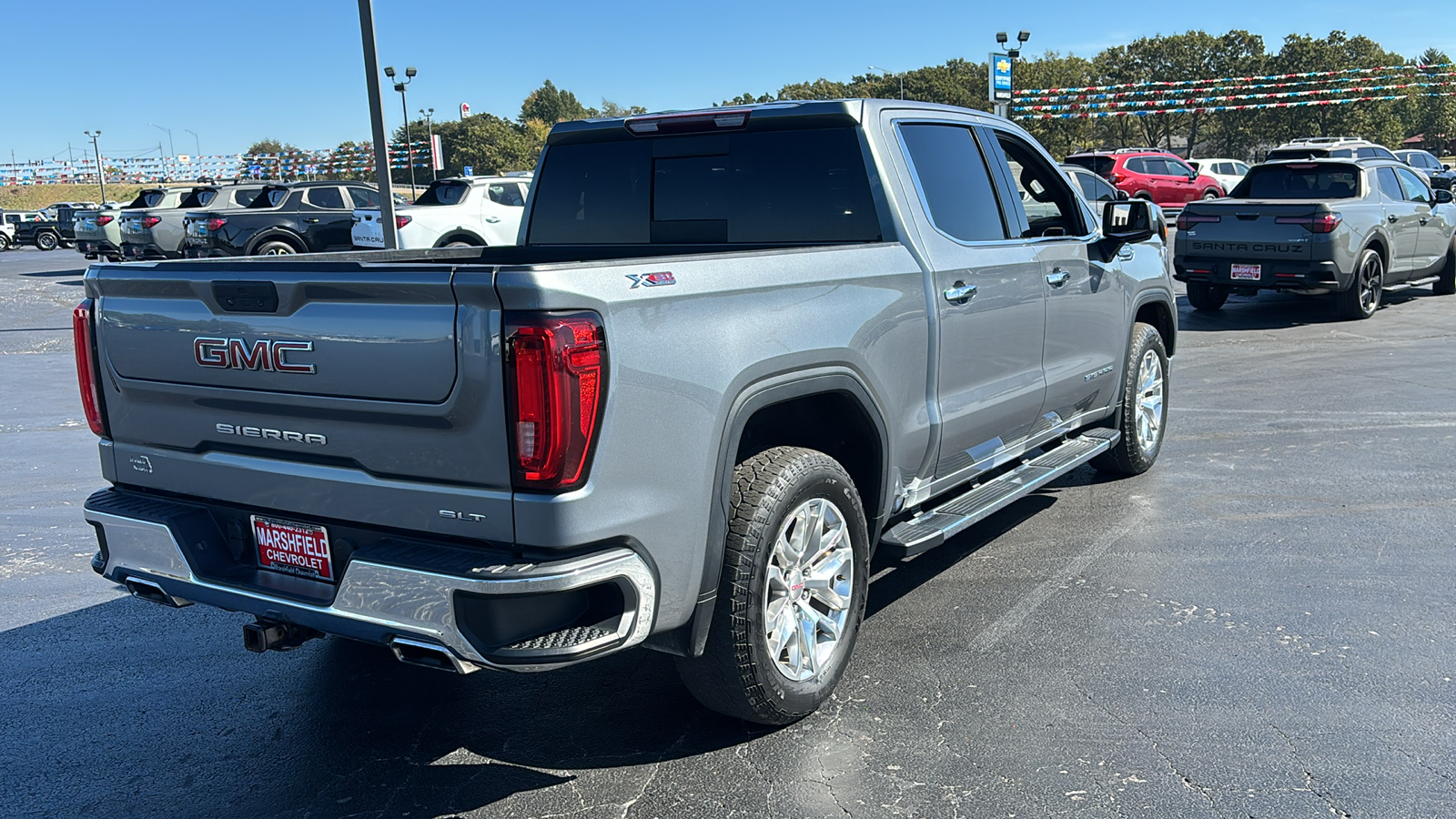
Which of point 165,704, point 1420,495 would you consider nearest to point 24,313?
point 165,704

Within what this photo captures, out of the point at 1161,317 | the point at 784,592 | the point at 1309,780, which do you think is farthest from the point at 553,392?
the point at 1161,317

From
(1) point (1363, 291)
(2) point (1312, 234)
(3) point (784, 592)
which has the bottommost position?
(1) point (1363, 291)

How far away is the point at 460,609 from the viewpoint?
2.72m

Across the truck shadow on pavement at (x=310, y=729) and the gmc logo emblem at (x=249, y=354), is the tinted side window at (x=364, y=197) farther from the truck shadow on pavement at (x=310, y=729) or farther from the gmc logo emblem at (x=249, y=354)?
the gmc logo emblem at (x=249, y=354)

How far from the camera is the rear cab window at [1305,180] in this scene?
500 inches

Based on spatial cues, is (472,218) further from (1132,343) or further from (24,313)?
(1132,343)

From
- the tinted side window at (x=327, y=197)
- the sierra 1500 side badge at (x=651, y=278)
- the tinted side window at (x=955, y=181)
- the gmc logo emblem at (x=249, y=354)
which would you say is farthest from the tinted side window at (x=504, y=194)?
the sierra 1500 side badge at (x=651, y=278)

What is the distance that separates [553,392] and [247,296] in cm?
98

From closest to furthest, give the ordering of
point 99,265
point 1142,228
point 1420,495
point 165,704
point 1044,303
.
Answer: point 99,265, point 165,704, point 1044,303, point 1142,228, point 1420,495

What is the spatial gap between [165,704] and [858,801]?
92.7 inches

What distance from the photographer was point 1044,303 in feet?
16.2

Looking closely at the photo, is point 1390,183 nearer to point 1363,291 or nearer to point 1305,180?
point 1305,180

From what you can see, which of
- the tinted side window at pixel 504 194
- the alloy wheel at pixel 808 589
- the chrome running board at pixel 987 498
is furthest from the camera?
the tinted side window at pixel 504 194

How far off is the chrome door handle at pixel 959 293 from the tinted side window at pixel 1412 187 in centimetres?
1167
